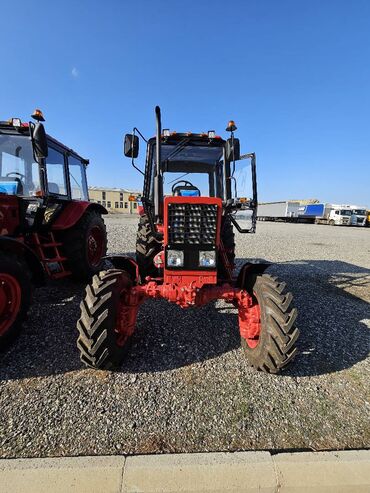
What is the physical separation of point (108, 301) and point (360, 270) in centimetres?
755

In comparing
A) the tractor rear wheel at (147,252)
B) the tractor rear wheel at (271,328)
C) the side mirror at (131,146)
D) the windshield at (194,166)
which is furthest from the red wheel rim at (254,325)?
the side mirror at (131,146)

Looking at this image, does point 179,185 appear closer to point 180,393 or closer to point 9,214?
point 9,214

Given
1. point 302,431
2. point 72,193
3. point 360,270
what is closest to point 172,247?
point 302,431

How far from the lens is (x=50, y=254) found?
4637 mm

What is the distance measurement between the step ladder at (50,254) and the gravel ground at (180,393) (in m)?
0.59

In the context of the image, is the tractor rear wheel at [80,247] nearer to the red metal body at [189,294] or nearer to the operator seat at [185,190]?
the operator seat at [185,190]

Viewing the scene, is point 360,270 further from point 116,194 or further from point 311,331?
point 116,194

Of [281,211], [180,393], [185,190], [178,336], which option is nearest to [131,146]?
[185,190]

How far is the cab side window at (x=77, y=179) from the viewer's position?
5513 mm

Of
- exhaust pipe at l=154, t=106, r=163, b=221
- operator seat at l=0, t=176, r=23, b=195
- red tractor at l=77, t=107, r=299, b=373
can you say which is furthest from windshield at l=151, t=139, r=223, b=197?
operator seat at l=0, t=176, r=23, b=195

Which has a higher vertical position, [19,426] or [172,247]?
[172,247]

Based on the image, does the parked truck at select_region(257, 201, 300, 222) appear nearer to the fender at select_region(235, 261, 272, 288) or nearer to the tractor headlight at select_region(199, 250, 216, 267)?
the fender at select_region(235, 261, 272, 288)

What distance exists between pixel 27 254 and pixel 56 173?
2.00 metres

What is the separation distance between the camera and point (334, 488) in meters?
1.71
